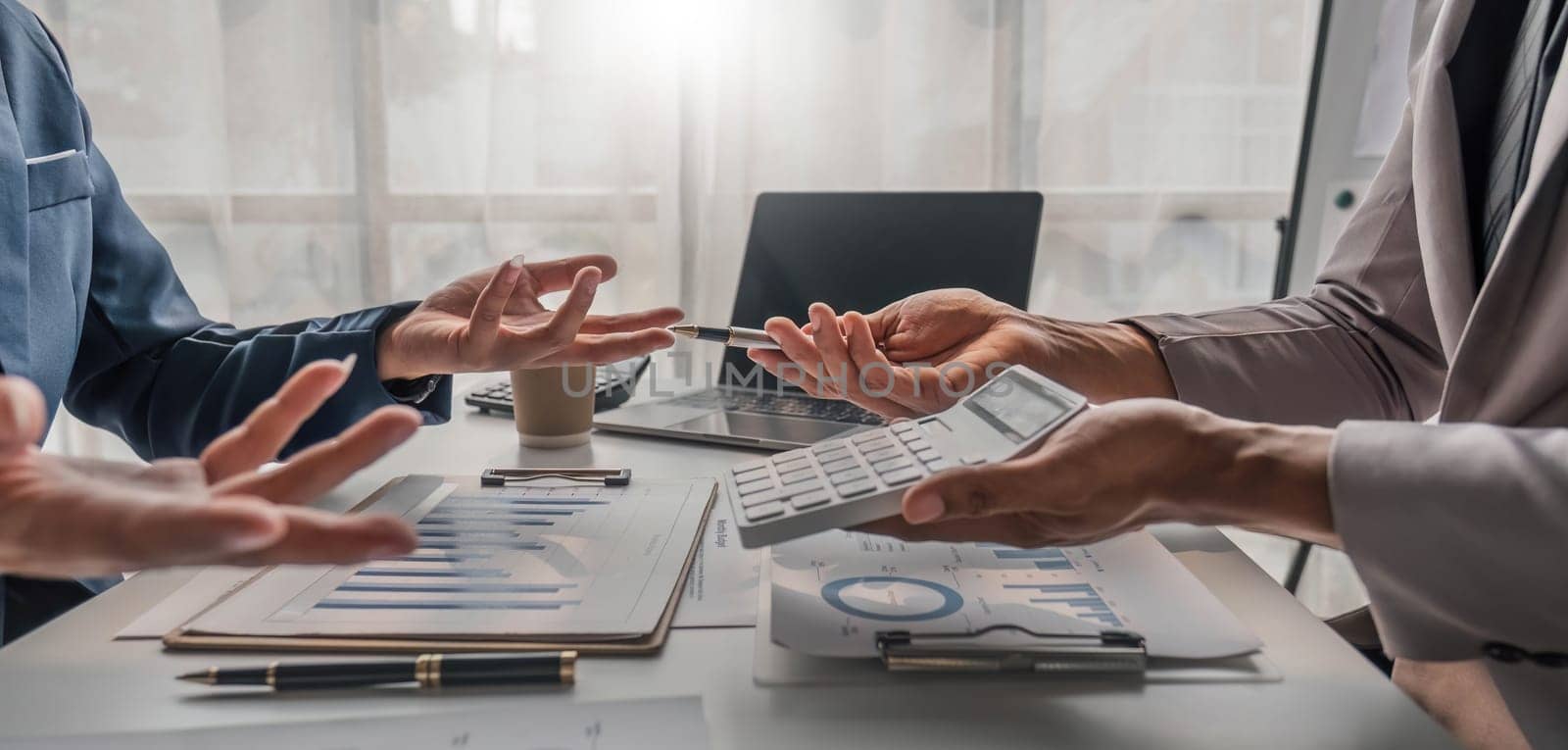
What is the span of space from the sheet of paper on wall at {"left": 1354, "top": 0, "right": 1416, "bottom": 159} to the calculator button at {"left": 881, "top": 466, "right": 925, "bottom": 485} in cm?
136

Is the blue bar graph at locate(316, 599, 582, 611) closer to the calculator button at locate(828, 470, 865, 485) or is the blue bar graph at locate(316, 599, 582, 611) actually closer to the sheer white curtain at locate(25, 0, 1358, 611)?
the calculator button at locate(828, 470, 865, 485)

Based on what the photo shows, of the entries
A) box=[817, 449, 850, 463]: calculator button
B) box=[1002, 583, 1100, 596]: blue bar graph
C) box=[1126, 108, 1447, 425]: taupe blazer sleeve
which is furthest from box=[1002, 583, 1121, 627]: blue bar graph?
box=[1126, 108, 1447, 425]: taupe blazer sleeve

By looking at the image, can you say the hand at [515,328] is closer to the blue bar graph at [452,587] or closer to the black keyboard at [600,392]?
the black keyboard at [600,392]

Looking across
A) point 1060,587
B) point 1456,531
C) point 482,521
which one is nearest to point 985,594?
point 1060,587

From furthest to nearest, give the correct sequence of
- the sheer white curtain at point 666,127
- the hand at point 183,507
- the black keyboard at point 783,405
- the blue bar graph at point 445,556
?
the sheer white curtain at point 666,127, the black keyboard at point 783,405, the blue bar graph at point 445,556, the hand at point 183,507

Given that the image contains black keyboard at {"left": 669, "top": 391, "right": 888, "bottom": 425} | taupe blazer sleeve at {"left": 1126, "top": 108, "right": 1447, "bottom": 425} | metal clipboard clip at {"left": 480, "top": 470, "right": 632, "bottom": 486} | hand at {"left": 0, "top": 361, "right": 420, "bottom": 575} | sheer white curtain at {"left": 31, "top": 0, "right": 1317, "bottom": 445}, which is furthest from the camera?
sheer white curtain at {"left": 31, "top": 0, "right": 1317, "bottom": 445}

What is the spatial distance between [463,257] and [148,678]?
1524mm

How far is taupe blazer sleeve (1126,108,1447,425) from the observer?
0.78 meters

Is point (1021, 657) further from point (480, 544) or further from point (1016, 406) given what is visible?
point (480, 544)

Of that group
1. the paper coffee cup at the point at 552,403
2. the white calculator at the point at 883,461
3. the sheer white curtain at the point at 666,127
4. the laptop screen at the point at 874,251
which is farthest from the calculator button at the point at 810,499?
the sheer white curtain at the point at 666,127

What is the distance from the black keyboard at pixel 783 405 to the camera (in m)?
0.95

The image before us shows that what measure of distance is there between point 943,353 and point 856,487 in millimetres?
387

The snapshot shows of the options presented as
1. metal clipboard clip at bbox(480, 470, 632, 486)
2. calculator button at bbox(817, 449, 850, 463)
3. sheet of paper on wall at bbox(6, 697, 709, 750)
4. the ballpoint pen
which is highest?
the ballpoint pen

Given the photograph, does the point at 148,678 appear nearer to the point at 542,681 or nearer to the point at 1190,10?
the point at 542,681
